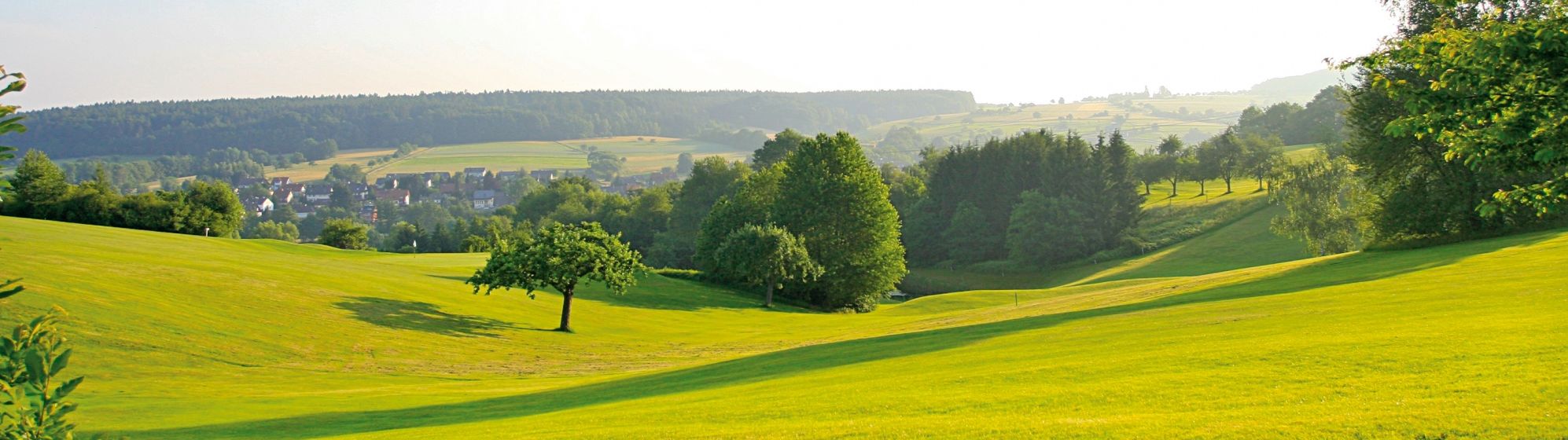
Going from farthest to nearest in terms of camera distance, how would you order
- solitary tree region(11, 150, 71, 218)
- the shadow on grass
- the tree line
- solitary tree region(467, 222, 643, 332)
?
the tree line, solitary tree region(11, 150, 71, 218), solitary tree region(467, 222, 643, 332), the shadow on grass

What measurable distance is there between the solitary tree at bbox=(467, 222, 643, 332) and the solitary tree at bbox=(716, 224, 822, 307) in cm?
2026

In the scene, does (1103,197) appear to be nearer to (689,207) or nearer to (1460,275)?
(689,207)

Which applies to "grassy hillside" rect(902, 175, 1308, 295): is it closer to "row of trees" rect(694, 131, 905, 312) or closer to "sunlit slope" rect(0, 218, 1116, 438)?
"row of trees" rect(694, 131, 905, 312)

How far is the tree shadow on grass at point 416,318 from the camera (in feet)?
126

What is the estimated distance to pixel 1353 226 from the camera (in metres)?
69.5

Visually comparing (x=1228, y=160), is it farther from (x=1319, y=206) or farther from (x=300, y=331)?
(x=300, y=331)

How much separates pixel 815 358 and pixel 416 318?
2195 cm

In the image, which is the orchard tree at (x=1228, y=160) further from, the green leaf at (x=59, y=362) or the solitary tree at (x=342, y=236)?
the green leaf at (x=59, y=362)

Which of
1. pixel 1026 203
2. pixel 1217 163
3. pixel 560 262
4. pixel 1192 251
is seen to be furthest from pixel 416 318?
pixel 1217 163

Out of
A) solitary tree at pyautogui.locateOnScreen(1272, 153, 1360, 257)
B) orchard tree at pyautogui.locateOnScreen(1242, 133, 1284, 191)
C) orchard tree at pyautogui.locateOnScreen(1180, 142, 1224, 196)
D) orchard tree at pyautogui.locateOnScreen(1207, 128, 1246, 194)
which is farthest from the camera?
orchard tree at pyautogui.locateOnScreen(1180, 142, 1224, 196)

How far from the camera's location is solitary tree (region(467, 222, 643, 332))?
42875mm

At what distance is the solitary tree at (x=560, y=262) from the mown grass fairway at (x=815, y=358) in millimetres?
2238

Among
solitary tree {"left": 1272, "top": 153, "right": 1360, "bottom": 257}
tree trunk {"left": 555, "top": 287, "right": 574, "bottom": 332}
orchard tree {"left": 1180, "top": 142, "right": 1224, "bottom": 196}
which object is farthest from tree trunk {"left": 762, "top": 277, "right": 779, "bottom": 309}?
orchard tree {"left": 1180, "top": 142, "right": 1224, "bottom": 196}

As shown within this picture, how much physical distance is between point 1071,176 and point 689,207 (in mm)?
48770
